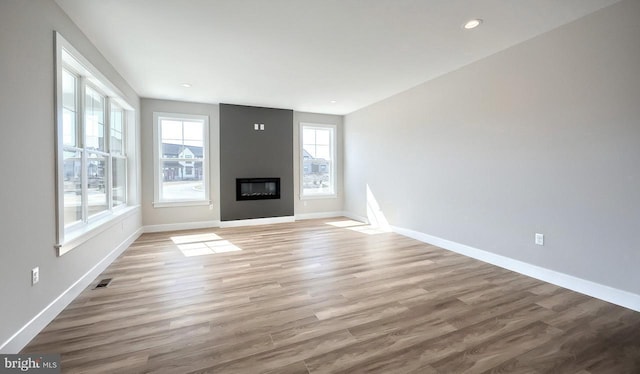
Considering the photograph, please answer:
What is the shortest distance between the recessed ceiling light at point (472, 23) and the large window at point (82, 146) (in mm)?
3612

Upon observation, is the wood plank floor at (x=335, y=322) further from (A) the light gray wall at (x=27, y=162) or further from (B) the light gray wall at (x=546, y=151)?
(B) the light gray wall at (x=546, y=151)

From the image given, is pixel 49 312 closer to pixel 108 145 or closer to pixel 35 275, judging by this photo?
pixel 35 275

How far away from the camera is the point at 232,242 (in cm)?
444

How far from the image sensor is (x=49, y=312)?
2.06 metres

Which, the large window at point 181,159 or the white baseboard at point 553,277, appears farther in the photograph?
the large window at point 181,159

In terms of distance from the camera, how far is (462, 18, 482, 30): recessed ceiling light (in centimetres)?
252

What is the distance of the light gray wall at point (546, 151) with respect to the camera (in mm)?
2297

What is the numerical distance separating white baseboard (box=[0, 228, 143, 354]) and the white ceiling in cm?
245

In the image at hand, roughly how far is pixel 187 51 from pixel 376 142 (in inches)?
147

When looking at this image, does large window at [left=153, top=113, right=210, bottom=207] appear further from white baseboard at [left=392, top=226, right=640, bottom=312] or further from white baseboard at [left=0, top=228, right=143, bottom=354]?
white baseboard at [left=392, top=226, right=640, bottom=312]

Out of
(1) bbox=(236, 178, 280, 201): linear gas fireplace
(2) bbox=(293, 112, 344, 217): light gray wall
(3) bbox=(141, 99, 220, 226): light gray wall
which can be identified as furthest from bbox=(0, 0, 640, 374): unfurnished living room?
(2) bbox=(293, 112, 344, 217): light gray wall

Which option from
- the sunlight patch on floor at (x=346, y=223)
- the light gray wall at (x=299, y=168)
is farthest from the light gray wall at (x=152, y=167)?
the sunlight patch on floor at (x=346, y=223)

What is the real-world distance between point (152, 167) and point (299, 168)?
3026 mm

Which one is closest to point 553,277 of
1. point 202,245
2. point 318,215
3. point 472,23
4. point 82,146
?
point 472,23
